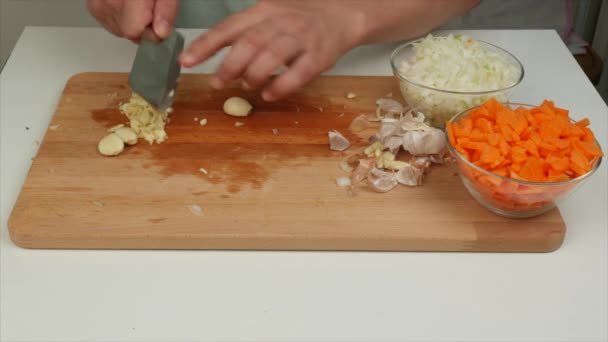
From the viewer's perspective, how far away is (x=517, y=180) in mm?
929

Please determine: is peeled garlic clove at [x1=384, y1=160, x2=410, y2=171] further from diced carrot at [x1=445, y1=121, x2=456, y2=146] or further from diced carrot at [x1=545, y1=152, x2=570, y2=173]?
diced carrot at [x1=545, y1=152, x2=570, y2=173]

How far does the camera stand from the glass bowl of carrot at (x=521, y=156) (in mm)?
944

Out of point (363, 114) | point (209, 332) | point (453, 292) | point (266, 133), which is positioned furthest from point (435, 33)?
point (209, 332)

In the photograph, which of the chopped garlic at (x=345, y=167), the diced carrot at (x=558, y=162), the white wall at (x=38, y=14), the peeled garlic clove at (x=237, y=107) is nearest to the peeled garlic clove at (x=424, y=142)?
the chopped garlic at (x=345, y=167)

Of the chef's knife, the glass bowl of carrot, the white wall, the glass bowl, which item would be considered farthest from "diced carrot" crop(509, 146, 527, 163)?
the white wall

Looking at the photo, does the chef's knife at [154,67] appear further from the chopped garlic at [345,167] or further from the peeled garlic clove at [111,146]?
the chopped garlic at [345,167]

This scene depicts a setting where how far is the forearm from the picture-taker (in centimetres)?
133

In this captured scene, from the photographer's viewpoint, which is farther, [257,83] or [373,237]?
[257,83]

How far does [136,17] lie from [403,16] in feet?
1.78

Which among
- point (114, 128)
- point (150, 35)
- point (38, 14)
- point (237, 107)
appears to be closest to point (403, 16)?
point (237, 107)

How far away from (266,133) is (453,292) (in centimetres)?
46

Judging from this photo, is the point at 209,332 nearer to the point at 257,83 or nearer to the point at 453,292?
the point at 453,292

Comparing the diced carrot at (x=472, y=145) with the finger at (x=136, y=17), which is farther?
the finger at (x=136, y=17)

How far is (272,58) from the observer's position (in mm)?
1129
